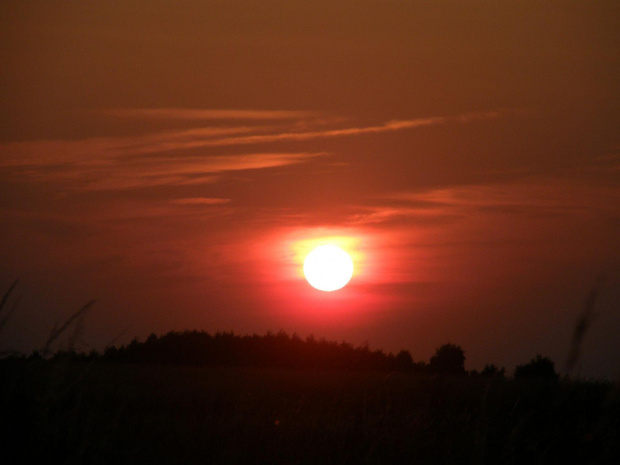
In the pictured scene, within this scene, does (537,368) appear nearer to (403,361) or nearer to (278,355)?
(403,361)

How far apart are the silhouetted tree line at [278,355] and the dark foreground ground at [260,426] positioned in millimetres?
7393

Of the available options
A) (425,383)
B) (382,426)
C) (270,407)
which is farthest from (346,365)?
(382,426)

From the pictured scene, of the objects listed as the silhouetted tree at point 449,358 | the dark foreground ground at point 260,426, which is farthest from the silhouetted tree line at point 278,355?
the dark foreground ground at point 260,426

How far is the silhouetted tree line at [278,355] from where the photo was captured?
18.8 m

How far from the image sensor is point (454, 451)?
566cm

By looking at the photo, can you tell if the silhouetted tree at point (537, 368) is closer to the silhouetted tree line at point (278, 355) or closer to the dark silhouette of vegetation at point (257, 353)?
the silhouetted tree line at point (278, 355)

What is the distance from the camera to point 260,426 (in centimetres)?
685

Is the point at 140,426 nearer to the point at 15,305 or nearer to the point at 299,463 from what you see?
the point at 299,463

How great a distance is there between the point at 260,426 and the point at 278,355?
13.4 m

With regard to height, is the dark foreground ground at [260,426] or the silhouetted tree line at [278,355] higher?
the silhouetted tree line at [278,355]

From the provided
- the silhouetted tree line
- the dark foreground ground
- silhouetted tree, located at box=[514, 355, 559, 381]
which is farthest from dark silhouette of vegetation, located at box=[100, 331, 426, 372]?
the dark foreground ground

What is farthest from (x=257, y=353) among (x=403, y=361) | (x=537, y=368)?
(x=537, y=368)

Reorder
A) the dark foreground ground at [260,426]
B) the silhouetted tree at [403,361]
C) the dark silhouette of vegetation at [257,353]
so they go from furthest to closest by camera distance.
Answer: the silhouetted tree at [403,361]
the dark silhouette of vegetation at [257,353]
the dark foreground ground at [260,426]

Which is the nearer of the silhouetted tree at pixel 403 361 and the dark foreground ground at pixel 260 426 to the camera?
the dark foreground ground at pixel 260 426
